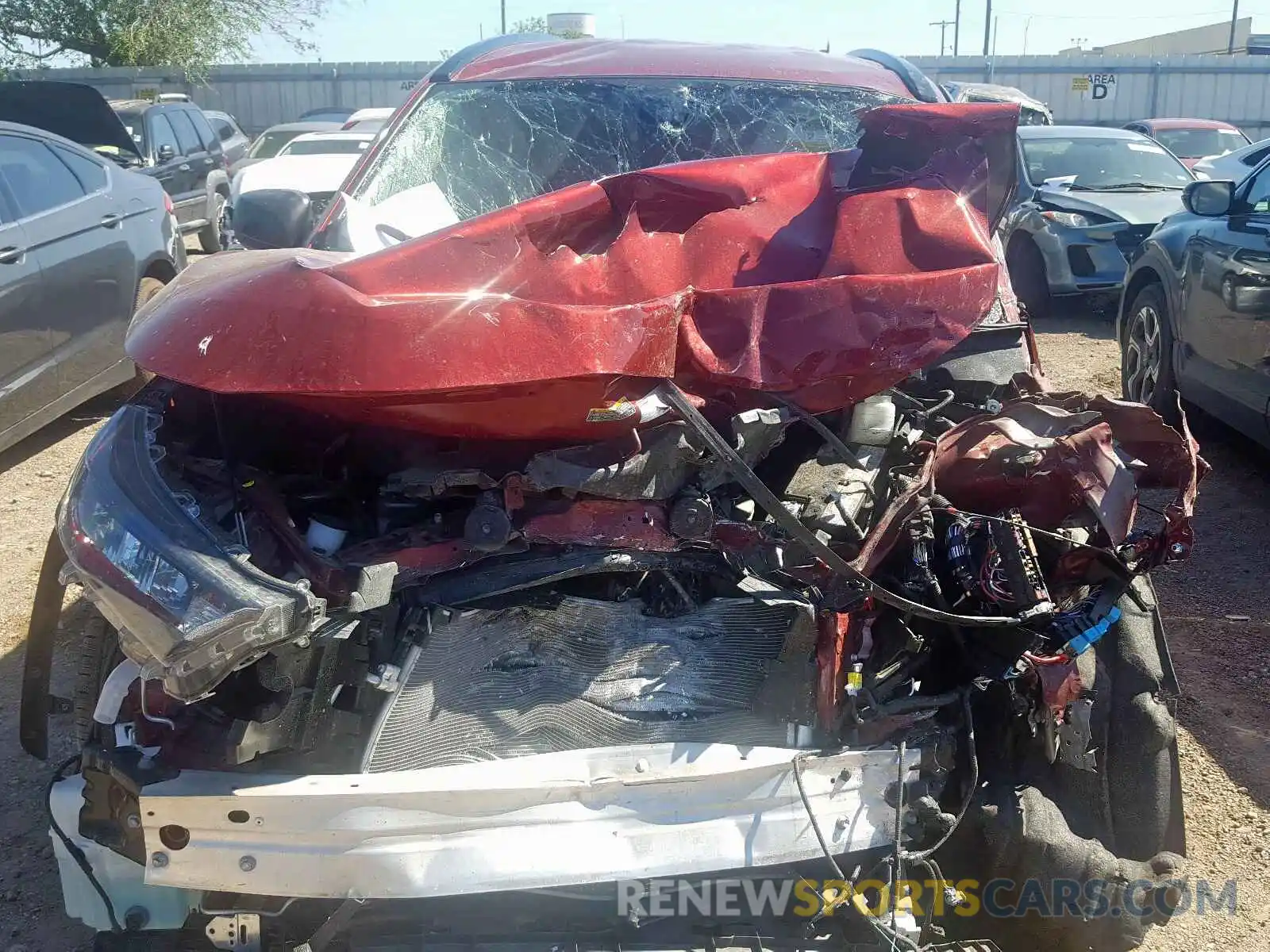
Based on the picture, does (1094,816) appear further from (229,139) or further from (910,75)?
(229,139)

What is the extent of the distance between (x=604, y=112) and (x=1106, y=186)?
701 centimetres

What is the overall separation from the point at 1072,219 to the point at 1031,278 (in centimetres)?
55

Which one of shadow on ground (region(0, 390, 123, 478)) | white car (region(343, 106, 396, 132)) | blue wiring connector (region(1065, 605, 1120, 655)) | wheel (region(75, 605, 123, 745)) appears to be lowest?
shadow on ground (region(0, 390, 123, 478))

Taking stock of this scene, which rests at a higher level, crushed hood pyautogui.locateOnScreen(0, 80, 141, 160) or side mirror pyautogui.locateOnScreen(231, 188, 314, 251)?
crushed hood pyautogui.locateOnScreen(0, 80, 141, 160)

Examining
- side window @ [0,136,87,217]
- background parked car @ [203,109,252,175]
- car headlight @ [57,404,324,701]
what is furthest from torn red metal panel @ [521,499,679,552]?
background parked car @ [203,109,252,175]

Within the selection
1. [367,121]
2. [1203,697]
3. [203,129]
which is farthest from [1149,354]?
[203,129]

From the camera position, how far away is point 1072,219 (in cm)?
853

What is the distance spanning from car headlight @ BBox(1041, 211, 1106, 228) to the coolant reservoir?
22.8 ft

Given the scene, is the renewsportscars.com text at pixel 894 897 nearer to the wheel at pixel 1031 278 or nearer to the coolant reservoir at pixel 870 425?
the coolant reservoir at pixel 870 425

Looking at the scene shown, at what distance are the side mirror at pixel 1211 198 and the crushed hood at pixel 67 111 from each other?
765 centimetres

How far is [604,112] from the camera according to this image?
11.8 feet

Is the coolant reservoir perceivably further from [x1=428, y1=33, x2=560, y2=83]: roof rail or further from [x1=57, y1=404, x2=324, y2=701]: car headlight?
[x1=428, y1=33, x2=560, y2=83]: roof rail

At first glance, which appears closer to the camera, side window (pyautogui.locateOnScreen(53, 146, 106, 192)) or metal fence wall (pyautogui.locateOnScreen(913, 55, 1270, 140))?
side window (pyautogui.locateOnScreen(53, 146, 106, 192))

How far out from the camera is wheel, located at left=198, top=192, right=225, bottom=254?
38.0 ft
